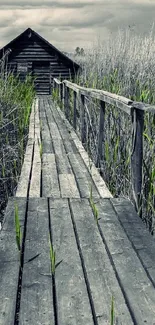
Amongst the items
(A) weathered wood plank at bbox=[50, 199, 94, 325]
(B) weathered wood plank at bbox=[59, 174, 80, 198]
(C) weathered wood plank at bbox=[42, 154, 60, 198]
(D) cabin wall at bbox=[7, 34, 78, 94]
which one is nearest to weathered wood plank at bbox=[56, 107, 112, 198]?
(B) weathered wood plank at bbox=[59, 174, 80, 198]

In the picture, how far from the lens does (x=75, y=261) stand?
7.43 ft

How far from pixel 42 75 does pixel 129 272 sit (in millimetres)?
22232

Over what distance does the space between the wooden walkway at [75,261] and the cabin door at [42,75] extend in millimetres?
20325

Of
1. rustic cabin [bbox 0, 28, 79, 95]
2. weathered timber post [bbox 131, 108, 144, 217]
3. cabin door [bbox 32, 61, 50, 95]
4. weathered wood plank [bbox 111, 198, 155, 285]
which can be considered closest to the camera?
weathered wood plank [bbox 111, 198, 155, 285]

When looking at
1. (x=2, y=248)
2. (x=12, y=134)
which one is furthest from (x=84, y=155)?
(x=2, y=248)

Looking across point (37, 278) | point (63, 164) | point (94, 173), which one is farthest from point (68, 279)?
point (63, 164)

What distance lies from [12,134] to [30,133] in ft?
3.75

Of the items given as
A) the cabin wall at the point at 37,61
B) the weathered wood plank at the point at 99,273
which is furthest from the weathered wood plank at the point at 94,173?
the cabin wall at the point at 37,61

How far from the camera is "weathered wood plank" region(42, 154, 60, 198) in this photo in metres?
3.64

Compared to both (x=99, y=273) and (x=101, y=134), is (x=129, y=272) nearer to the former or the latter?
(x=99, y=273)

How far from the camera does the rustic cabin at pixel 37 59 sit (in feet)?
74.7

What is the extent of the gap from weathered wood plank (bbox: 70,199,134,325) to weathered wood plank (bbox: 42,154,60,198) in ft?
2.12

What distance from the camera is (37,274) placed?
212cm

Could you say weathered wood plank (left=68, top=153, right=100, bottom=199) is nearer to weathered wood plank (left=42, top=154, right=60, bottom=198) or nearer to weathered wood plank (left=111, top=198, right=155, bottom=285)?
weathered wood plank (left=42, top=154, right=60, bottom=198)
